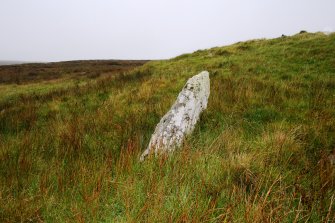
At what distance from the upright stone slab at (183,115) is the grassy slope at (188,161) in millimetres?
234

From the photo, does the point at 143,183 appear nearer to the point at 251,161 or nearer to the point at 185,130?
the point at 251,161

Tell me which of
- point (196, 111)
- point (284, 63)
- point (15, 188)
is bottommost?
point (15, 188)

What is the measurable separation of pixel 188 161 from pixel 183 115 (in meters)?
1.59

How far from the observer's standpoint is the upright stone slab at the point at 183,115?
4.17 m

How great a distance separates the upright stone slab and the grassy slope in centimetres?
23

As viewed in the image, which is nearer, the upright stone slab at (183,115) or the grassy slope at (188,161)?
the grassy slope at (188,161)

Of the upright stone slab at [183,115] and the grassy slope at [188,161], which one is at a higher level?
the upright stone slab at [183,115]

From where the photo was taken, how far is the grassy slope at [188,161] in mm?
2309

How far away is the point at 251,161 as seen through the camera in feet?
10.8

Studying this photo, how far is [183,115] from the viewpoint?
4.62 m

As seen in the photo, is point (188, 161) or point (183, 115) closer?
point (188, 161)

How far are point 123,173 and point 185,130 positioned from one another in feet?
5.34

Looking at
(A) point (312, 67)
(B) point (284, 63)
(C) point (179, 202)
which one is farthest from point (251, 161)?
(B) point (284, 63)

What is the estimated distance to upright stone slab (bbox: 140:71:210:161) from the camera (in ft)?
13.7
